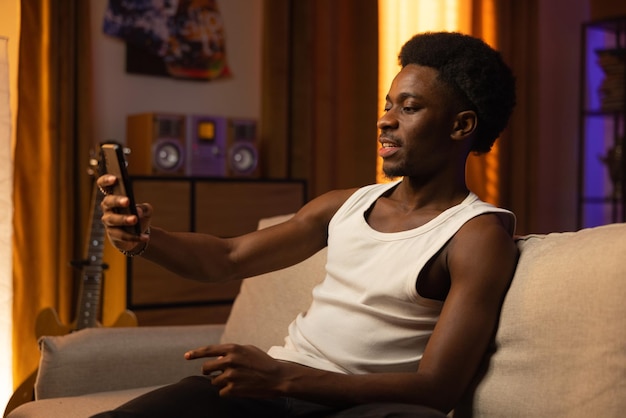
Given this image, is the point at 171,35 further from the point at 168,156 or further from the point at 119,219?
the point at 119,219

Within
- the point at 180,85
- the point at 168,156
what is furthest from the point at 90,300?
the point at 180,85

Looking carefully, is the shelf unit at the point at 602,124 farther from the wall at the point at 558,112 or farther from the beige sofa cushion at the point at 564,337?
the beige sofa cushion at the point at 564,337

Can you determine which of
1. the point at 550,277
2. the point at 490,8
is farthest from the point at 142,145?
the point at 550,277

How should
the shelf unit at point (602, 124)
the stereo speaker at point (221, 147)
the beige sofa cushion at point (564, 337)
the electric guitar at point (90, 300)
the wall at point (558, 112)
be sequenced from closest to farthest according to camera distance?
the beige sofa cushion at point (564, 337), the electric guitar at point (90, 300), the stereo speaker at point (221, 147), the shelf unit at point (602, 124), the wall at point (558, 112)

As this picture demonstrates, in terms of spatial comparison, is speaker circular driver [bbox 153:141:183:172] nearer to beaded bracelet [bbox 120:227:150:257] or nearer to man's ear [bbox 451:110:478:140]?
beaded bracelet [bbox 120:227:150:257]

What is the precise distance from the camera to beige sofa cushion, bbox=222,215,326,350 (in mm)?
2211

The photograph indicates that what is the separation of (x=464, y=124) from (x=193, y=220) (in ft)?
8.23

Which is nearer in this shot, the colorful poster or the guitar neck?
the guitar neck

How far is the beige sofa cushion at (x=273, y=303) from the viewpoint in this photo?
2211 mm

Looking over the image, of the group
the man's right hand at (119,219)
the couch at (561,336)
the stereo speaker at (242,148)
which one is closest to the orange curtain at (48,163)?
the stereo speaker at (242,148)

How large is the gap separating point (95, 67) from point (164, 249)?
282 centimetres

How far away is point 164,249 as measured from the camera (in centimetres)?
177

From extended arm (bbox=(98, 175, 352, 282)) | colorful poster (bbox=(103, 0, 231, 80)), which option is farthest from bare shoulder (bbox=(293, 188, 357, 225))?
colorful poster (bbox=(103, 0, 231, 80))

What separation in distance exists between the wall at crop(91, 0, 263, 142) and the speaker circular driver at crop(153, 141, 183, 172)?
0.36 m
